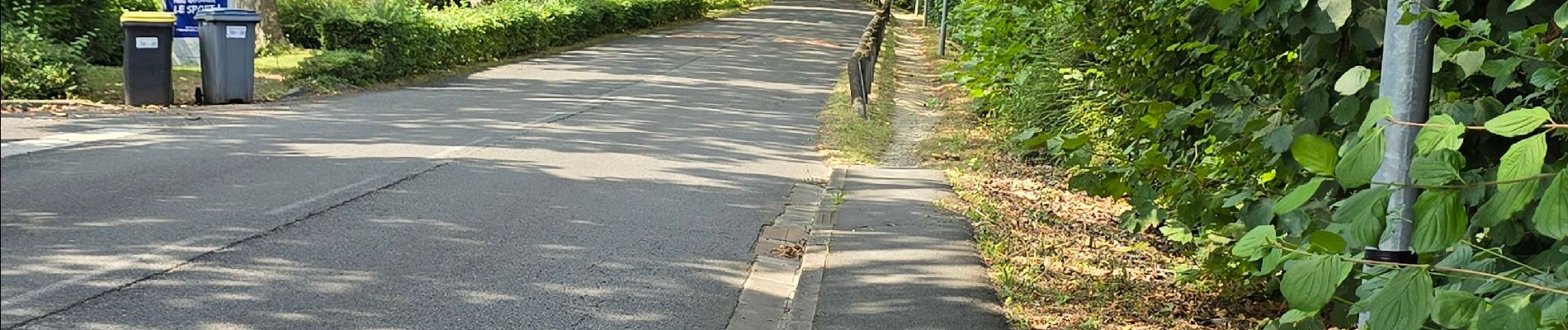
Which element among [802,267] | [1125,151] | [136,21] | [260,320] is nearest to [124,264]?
[260,320]

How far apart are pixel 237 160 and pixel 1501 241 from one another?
953cm

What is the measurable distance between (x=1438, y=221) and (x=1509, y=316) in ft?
0.67

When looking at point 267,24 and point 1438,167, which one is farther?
point 267,24

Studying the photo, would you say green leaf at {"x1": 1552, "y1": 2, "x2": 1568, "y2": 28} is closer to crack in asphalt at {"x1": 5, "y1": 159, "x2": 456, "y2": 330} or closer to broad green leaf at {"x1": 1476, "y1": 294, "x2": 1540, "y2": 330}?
broad green leaf at {"x1": 1476, "y1": 294, "x2": 1540, "y2": 330}

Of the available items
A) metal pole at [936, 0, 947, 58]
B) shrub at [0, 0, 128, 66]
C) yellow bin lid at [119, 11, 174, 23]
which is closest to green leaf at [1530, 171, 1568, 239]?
yellow bin lid at [119, 11, 174, 23]

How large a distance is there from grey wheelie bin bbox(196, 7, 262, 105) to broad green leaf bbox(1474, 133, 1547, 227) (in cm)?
1491

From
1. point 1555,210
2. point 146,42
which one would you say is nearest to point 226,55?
point 146,42

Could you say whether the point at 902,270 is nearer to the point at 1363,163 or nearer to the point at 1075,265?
the point at 1075,265

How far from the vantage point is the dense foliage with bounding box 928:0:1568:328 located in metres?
2.74

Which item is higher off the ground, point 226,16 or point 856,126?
point 226,16

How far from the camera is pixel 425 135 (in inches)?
528

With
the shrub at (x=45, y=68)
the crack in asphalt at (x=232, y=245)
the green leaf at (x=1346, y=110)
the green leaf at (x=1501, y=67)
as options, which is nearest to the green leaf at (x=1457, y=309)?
the green leaf at (x=1501, y=67)

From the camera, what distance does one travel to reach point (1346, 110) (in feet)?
13.0

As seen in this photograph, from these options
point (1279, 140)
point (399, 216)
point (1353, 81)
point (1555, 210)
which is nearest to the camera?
point (1555, 210)
